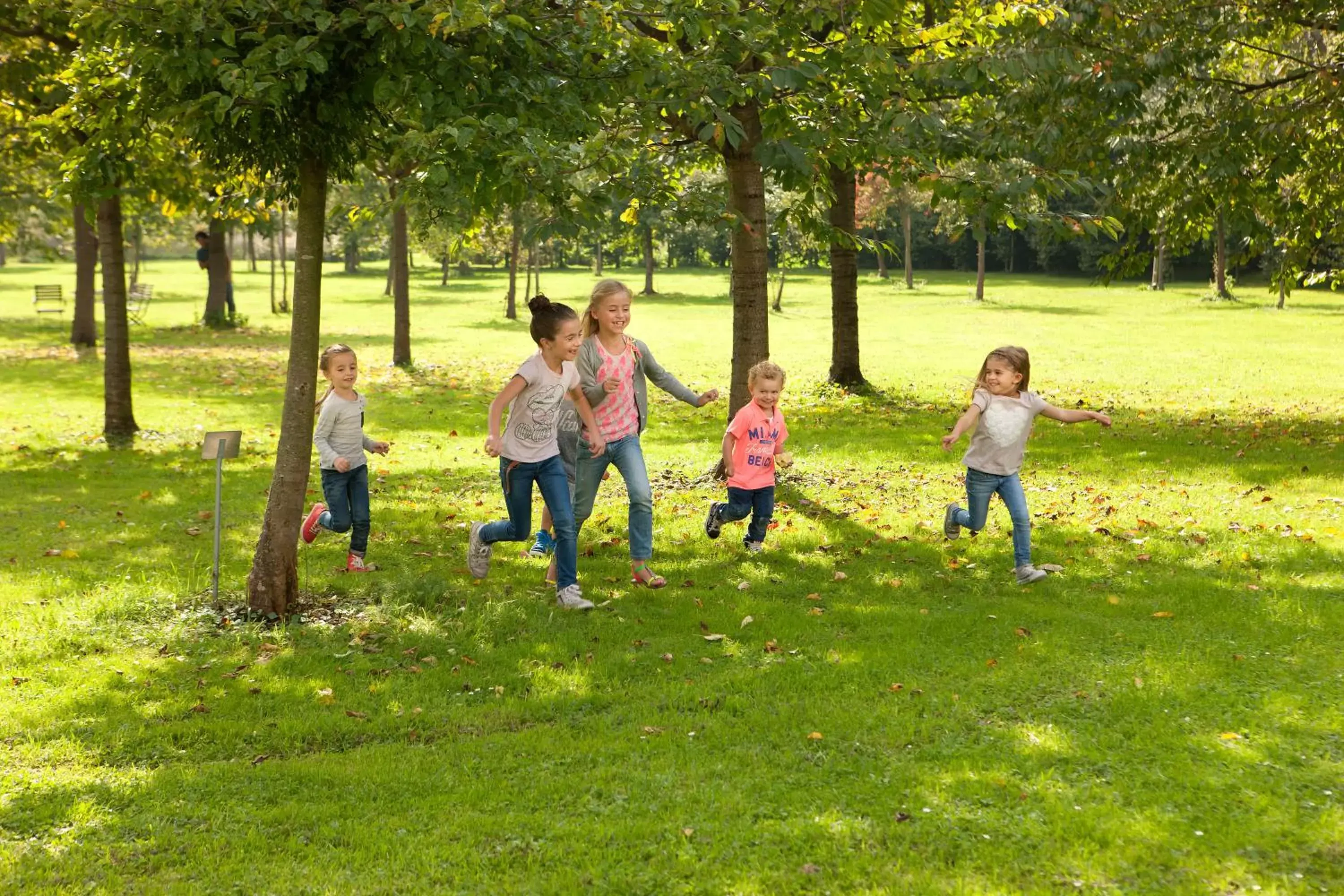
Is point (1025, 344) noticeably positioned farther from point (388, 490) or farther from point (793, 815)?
point (793, 815)

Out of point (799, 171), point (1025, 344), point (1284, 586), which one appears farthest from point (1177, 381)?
point (799, 171)

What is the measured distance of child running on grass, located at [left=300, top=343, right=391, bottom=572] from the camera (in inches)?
304

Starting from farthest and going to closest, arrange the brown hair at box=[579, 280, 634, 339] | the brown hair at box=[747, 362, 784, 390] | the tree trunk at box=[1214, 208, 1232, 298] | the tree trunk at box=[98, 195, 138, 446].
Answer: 1. the tree trunk at box=[1214, 208, 1232, 298]
2. the tree trunk at box=[98, 195, 138, 446]
3. the brown hair at box=[747, 362, 784, 390]
4. the brown hair at box=[579, 280, 634, 339]

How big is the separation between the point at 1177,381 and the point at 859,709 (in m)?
17.1

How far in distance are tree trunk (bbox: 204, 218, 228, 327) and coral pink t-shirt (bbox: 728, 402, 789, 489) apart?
84.9 ft

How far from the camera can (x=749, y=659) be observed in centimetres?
620

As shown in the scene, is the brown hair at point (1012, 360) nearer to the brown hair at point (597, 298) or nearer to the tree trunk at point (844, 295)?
the brown hair at point (597, 298)

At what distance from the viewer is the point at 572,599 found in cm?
708

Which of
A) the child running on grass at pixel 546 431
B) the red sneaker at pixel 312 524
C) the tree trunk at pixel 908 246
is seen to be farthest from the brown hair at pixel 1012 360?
the tree trunk at pixel 908 246

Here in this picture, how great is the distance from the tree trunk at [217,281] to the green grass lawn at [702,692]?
1930 cm

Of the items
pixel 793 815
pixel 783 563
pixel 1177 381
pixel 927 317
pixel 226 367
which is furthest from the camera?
pixel 927 317

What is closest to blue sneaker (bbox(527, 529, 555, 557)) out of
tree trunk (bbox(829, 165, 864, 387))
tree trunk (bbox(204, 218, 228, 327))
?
tree trunk (bbox(829, 165, 864, 387))

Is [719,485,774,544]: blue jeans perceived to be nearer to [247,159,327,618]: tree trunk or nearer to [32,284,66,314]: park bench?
[247,159,327,618]: tree trunk

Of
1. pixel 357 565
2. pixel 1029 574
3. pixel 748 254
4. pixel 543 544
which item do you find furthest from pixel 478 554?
pixel 748 254
